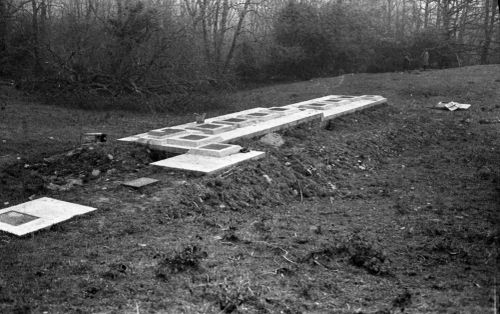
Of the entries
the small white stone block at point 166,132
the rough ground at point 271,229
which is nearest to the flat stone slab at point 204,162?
the rough ground at point 271,229

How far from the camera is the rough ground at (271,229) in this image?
10.8ft

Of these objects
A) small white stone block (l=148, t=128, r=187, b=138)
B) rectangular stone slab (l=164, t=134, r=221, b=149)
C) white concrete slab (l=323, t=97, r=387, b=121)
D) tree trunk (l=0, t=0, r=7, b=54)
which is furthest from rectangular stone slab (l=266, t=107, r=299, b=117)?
tree trunk (l=0, t=0, r=7, b=54)

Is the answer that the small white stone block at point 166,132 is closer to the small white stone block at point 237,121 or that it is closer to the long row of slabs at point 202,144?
the long row of slabs at point 202,144

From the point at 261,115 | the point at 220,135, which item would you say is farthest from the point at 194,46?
the point at 220,135

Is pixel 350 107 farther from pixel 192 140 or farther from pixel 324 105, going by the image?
pixel 192 140

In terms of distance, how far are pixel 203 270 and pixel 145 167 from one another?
274cm

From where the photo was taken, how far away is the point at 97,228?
440cm

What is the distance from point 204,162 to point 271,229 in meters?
1.60

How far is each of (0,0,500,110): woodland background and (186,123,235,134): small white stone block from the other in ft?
11.9

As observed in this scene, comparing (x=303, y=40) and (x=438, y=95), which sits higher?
(x=303, y=40)

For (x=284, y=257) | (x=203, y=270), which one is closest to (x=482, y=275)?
(x=284, y=257)

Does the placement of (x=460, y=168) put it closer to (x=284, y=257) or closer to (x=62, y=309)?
(x=284, y=257)

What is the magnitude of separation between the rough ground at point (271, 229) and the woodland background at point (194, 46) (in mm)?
2806

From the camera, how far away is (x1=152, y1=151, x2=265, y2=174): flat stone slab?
5.74m
